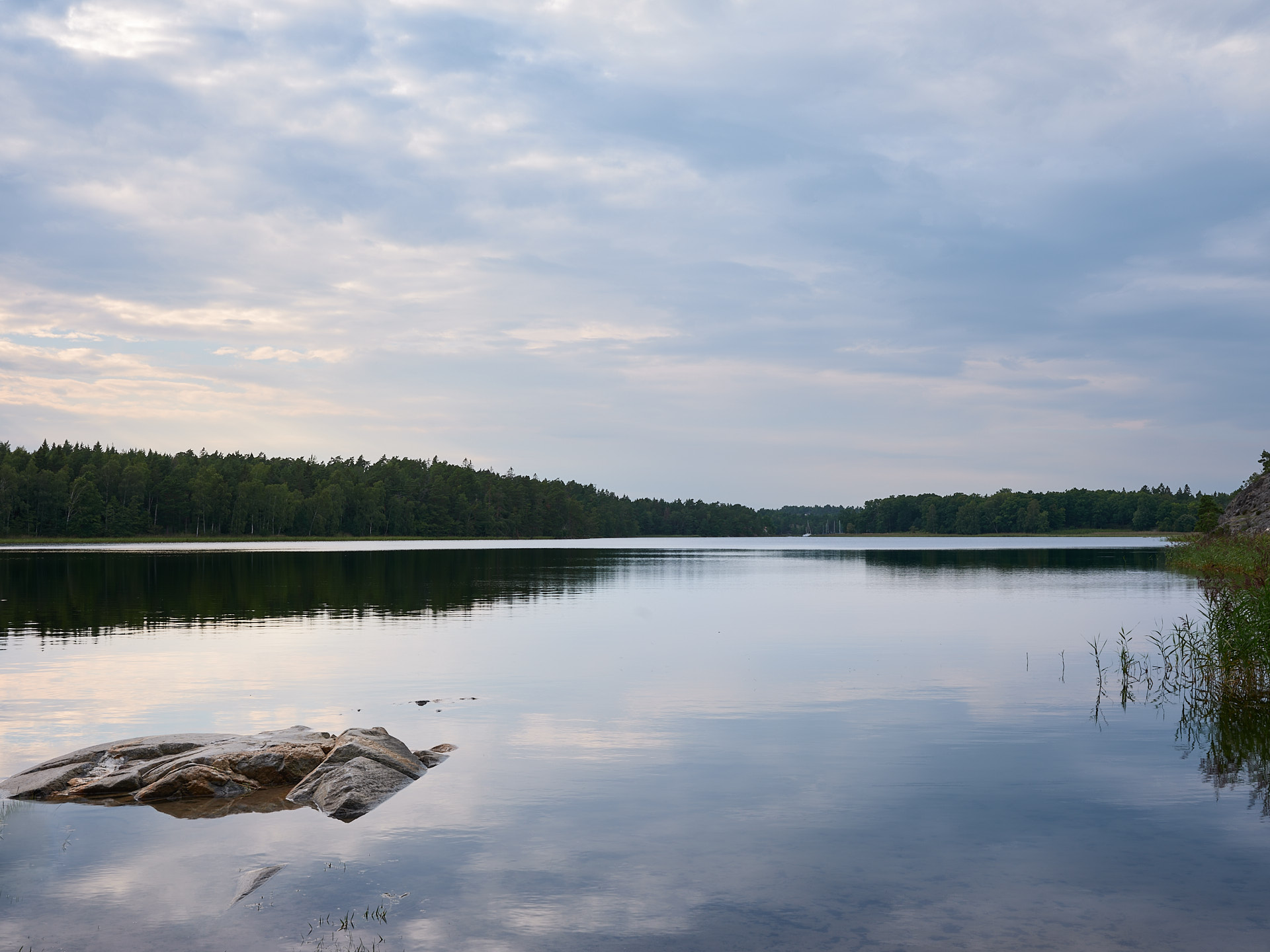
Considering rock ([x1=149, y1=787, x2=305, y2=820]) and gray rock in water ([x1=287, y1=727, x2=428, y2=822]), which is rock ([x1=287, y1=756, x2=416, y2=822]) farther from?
rock ([x1=149, y1=787, x2=305, y2=820])

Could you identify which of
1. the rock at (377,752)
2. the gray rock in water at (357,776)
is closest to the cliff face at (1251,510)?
the rock at (377,752)

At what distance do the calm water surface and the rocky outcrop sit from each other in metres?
0.54

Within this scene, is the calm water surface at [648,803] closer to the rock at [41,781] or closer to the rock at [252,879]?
the rock at [252,879]

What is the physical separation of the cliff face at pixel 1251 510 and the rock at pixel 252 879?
93295 millimetres

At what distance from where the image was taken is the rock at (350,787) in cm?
1645

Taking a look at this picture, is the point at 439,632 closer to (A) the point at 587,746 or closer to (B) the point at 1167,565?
(A) the point at 587,746

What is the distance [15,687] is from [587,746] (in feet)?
59.2

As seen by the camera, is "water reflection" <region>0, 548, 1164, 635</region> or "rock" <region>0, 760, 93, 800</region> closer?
"rock" <region>0, 760, 93, 800</region>

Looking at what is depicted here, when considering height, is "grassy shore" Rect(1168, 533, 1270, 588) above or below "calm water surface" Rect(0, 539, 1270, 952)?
above

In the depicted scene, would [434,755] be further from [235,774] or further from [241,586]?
[241,586]

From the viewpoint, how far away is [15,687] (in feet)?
90.6

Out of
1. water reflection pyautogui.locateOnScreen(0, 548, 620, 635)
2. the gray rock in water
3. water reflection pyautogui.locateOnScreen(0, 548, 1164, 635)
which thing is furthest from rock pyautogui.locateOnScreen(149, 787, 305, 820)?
water reflection pyautogui.locateOnScreen(0, 548, 620, 635)

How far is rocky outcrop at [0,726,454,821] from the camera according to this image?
16922mm

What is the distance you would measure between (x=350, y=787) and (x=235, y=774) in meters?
2.50
